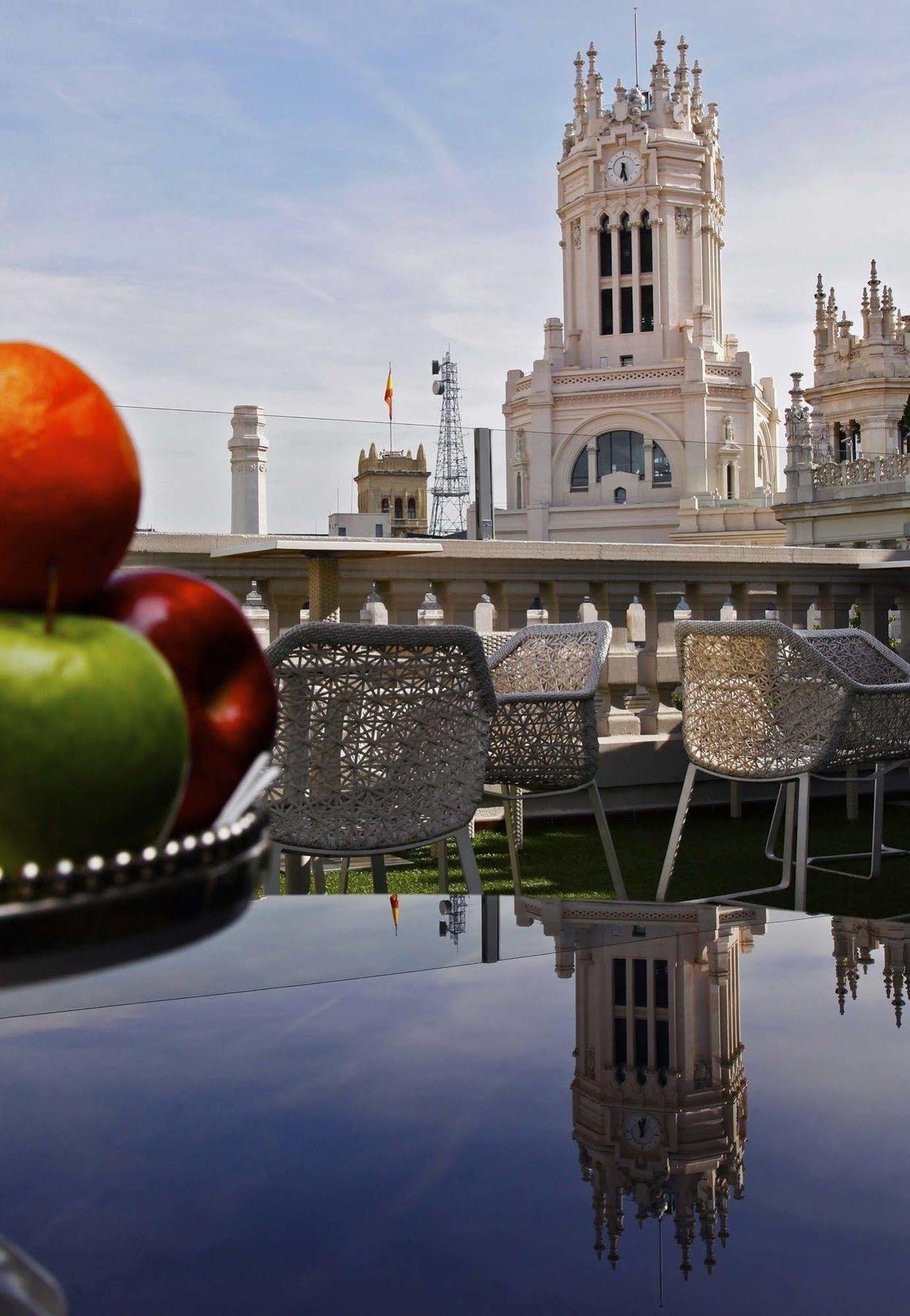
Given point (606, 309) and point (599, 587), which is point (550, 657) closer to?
point (599, 587)

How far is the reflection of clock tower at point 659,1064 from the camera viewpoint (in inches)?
37.5

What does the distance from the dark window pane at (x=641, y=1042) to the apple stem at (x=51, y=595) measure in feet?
2.46

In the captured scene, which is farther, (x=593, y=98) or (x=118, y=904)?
(x=593, y=98)

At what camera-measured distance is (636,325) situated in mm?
72688

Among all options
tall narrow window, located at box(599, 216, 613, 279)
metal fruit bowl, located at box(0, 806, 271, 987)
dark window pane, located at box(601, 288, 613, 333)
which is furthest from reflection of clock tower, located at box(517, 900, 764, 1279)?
tall narrow window, located at box(599, 216, 613, 279)

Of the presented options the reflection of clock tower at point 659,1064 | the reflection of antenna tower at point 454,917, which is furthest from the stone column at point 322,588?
the reflection of clock tower at point 659,1064

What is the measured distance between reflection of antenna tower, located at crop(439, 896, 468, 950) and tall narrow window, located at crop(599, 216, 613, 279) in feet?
248

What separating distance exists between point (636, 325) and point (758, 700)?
70526 millimetres

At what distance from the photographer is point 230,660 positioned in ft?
2.60

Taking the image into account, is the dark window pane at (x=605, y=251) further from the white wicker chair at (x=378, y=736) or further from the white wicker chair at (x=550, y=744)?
the white wicker chair at (x=378, y=736)

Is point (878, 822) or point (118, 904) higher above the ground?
point (118, 904)

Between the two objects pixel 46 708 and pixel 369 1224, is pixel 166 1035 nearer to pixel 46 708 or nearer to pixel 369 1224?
pixel 369 1224

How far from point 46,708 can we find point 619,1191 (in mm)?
570

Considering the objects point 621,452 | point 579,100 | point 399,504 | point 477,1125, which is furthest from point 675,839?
point 579,100
